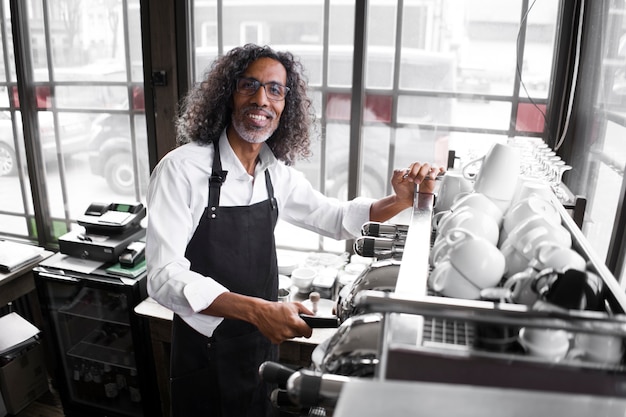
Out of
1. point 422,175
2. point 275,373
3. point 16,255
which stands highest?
point 422,175

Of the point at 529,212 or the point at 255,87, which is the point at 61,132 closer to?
the point at 255,87

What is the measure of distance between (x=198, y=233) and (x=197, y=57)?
1492 mm

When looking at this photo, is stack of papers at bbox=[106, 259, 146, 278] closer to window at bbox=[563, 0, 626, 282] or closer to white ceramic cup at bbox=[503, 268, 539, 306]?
window at bbox=[563, 0, 626, 282]

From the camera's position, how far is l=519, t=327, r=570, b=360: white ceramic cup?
737 millimetres

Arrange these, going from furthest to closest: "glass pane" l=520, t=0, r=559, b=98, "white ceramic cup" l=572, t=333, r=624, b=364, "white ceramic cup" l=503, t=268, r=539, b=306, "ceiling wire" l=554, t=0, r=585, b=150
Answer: "glass pane" l=520, t=0, r=559, b=98 < "ceiling wire" l=554, t=0, r=585, b=150 < "white ceramic cup" l=503, t=268, r=539, b=306 < "white ceramic cup" l=572, t=333, r=624, b=364

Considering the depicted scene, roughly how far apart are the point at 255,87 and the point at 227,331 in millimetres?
927

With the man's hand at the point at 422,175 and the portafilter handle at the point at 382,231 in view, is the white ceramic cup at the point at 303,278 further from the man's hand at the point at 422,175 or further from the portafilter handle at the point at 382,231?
the portafilter handle at the point at 382,231

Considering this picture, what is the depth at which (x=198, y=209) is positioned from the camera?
1.94 m

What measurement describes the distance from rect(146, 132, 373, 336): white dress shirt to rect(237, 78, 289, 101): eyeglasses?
20 centimetres

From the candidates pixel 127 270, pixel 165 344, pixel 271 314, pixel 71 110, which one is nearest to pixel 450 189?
pixel 271 314

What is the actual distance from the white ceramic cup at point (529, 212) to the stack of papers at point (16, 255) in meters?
3.03

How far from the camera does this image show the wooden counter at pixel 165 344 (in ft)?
8.42

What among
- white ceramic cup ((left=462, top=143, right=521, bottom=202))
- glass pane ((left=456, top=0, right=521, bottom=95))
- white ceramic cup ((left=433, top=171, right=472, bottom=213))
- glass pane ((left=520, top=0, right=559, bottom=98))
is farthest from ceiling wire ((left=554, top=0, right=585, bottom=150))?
white ceramic cup ((left=462, top=143, right=521, bottom=202))

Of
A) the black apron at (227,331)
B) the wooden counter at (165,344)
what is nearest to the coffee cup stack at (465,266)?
the black apron at (227,331)
